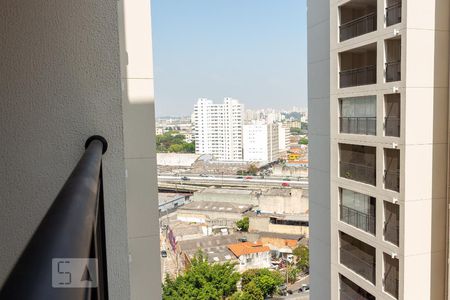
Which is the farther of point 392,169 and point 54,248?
point 392,169

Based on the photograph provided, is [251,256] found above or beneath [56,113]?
beneath

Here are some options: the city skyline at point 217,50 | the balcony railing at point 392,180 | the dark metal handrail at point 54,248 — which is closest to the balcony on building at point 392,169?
the balcony railing at point 392,180

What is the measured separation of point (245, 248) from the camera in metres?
18.1

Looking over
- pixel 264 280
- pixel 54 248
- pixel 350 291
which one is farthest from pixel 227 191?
pixel 54 248

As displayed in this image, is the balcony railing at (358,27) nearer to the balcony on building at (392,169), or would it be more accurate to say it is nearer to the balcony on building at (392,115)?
the balcony on building at (392,115)

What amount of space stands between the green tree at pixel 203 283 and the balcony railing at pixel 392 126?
1141cm

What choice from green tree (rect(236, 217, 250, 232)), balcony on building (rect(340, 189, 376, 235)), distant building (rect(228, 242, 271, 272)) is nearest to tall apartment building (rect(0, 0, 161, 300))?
balcony on building (rect(340, 189, 376, 235))

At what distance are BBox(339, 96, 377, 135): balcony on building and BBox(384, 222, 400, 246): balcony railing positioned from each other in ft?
2.80

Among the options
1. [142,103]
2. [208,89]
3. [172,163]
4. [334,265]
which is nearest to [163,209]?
[172,163]

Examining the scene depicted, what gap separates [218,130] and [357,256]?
30587 millimetres

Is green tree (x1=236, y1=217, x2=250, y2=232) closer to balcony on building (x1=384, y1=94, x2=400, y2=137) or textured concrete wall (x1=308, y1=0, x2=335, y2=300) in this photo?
textured concrete wall (x1=308, y1=0, x2=335, y2=300)

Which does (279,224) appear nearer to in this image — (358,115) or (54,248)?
(358,115)

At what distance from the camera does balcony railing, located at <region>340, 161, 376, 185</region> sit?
3.75 m

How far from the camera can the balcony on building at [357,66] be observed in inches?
150
